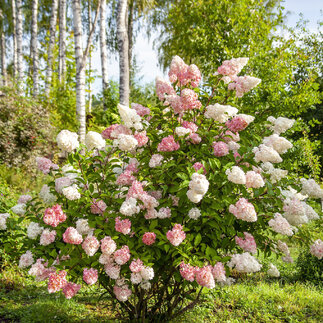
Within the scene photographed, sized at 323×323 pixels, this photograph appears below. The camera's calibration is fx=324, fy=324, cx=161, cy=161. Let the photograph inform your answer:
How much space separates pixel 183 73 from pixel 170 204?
1.08m

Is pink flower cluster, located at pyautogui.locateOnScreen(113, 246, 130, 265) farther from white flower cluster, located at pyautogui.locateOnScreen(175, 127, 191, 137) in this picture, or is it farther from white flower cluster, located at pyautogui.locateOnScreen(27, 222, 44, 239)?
white flower cluster, located at pyautogui.locateOnScreen(175, 127, 191, 137)

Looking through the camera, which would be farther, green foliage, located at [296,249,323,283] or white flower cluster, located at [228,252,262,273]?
green foliage, located at [296,249,323,283]

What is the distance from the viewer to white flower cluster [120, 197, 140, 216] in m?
2.08

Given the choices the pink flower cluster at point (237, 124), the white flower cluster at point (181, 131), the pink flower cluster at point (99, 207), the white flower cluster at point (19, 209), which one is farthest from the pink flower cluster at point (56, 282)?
the pink flower cluster at point (237, 124)

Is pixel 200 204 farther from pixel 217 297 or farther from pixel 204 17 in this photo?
pixel 204 17

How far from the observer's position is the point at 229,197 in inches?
88.6

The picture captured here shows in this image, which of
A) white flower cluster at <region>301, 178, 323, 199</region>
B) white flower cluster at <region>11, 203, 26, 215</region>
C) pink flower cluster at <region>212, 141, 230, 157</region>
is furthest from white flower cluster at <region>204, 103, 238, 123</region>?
white flower cluster at <region>11, 203, 26, 215</region>

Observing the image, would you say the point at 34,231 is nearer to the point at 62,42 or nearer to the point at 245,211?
the point at 245,211

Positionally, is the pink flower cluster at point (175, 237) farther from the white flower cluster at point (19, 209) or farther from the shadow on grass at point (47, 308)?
the shadow on grass at point (47, 308)

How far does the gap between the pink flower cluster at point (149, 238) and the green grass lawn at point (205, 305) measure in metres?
1.21

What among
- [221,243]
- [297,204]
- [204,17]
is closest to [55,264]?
[221,243]

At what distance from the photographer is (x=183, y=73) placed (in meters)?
2.64

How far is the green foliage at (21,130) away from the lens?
31.4 ft

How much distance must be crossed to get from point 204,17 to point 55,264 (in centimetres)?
691
